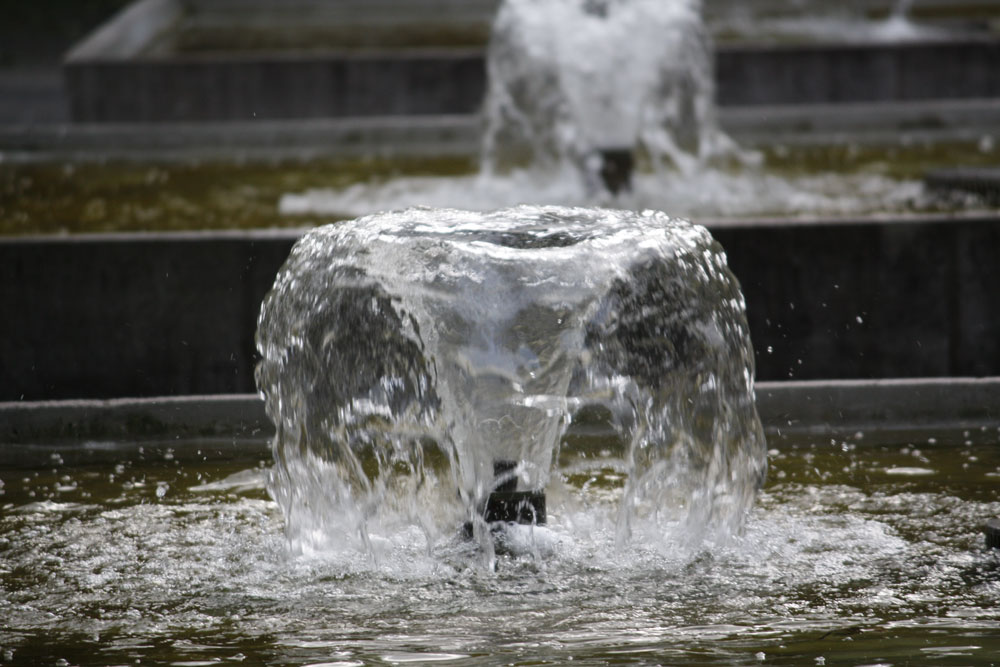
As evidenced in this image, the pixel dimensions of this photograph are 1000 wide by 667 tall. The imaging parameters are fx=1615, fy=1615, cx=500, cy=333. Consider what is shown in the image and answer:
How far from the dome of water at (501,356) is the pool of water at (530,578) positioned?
0.15m

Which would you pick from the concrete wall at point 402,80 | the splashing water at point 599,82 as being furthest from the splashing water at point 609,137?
the concrete wall at point 402,80

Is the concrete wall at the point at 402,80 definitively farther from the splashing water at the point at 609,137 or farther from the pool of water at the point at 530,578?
the pool of water at the point at 530,578

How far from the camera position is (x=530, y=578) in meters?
3.78

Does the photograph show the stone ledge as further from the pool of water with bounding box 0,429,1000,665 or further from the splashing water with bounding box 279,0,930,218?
the splashing water with bounding box 279,0,930,218

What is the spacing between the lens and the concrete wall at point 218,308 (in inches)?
235

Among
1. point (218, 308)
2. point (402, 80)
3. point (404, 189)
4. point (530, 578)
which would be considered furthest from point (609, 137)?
point (530, 578)

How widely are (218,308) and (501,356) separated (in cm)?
207

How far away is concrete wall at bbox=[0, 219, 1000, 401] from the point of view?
596 cm

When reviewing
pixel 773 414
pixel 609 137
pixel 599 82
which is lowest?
pixel 773 414

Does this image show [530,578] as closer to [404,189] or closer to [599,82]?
[404,189]

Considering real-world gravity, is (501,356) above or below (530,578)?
→ above

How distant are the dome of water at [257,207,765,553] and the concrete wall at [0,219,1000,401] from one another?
1239mm

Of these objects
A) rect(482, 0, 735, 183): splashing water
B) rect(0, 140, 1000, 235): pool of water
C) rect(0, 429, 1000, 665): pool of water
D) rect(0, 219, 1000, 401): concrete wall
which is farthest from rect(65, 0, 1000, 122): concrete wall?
rect(0, 429, 1000, 665): pool of water

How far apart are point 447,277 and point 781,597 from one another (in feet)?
3.85
